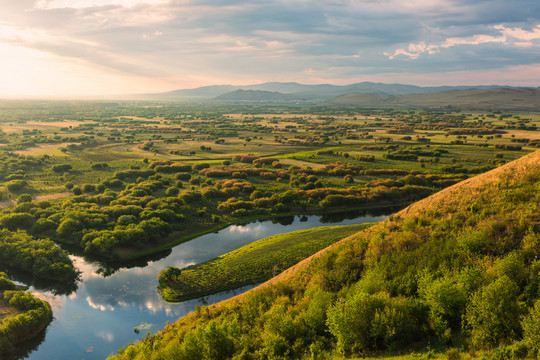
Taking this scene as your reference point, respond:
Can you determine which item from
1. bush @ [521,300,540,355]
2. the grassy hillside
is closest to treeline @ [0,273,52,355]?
the grassy hillside

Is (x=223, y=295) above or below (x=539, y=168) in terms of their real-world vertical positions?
below

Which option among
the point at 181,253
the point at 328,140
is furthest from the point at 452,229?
the point at 328,140

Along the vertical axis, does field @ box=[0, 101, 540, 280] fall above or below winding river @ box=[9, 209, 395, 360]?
above

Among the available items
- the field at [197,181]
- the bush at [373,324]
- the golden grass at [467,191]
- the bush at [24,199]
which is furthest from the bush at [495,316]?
the bush at [24,199]

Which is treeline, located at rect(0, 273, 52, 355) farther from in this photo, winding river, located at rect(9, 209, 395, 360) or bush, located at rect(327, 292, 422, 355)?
bush, located at rect(327, 292, 422, 355)

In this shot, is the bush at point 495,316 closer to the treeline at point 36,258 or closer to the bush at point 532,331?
the bush at point 532,331

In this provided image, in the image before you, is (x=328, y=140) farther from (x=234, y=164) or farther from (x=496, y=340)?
(x=496, y=340)
